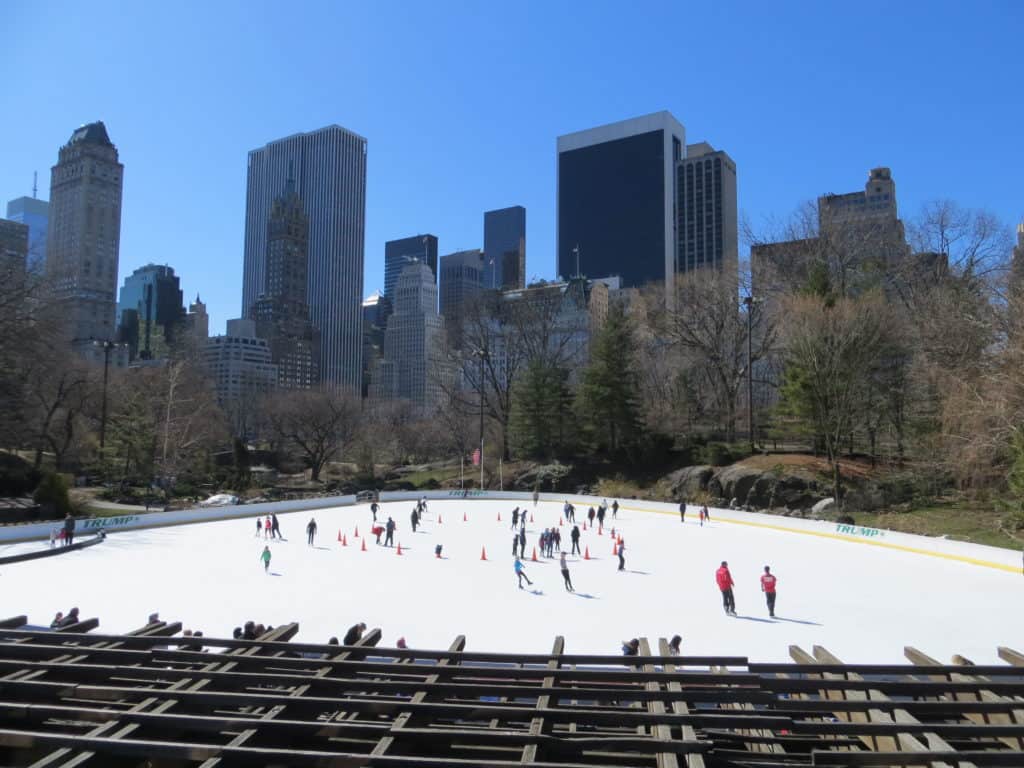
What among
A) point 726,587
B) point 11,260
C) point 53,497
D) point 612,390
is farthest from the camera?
point 612,390

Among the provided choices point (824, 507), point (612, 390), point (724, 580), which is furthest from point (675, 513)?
point (724, 580)

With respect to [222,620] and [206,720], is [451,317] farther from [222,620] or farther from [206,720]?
[206,720]

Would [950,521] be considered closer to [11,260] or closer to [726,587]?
[726,587]

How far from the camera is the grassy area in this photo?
93.8 ft

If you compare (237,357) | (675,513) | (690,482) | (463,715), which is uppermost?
(237,357)

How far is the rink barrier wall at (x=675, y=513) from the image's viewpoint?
23.5 meters

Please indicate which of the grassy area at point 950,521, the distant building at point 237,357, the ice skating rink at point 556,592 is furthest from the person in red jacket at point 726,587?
the distant building at point 237,357

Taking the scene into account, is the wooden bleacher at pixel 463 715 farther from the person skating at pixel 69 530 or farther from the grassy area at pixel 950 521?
the grassy area at pixel 950 521

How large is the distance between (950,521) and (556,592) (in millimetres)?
24248

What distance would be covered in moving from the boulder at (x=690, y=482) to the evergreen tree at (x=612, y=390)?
909 cm

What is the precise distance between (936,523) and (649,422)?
28555mm

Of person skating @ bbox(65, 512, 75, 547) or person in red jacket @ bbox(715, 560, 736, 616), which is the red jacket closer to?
person in red jacket @ bbox(715, 560, 736, 616)

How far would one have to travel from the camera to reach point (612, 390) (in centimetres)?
5900

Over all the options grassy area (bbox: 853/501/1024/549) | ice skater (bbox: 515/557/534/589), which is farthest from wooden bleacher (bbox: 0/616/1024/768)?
grassy area (bbox: 853/501/1024/549)
